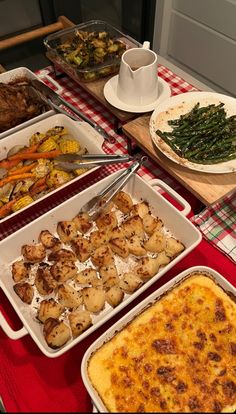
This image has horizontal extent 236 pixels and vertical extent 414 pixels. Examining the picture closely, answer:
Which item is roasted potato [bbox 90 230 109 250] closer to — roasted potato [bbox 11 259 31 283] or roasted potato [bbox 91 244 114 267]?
roasted potato [bbox 91 244 114 267]

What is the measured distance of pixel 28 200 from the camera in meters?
1.26

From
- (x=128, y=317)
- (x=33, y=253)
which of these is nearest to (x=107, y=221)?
(x=33, y=253)

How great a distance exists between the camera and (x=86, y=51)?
1.79 metres

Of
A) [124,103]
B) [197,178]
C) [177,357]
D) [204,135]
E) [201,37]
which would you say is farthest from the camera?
[201,37]

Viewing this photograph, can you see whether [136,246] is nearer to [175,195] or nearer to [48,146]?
[175,195]

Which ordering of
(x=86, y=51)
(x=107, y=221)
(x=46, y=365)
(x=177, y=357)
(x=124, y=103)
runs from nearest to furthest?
(x=177, y=357), (x=46, y=365), (x=107, y=221), (x=124, y=103), (x=86, y=51)

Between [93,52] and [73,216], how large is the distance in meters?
0.99

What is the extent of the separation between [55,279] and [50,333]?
0.61 feet

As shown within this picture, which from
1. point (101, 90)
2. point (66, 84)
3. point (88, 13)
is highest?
point (101, 90)

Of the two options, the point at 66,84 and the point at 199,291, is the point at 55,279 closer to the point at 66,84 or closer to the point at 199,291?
the point at 199,291

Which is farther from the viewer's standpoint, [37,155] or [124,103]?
[124,103]

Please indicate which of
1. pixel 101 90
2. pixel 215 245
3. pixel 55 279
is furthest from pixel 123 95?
pixel 55 279

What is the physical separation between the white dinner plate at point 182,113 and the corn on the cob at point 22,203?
0.52 metres

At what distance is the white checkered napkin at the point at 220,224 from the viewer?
122cm
